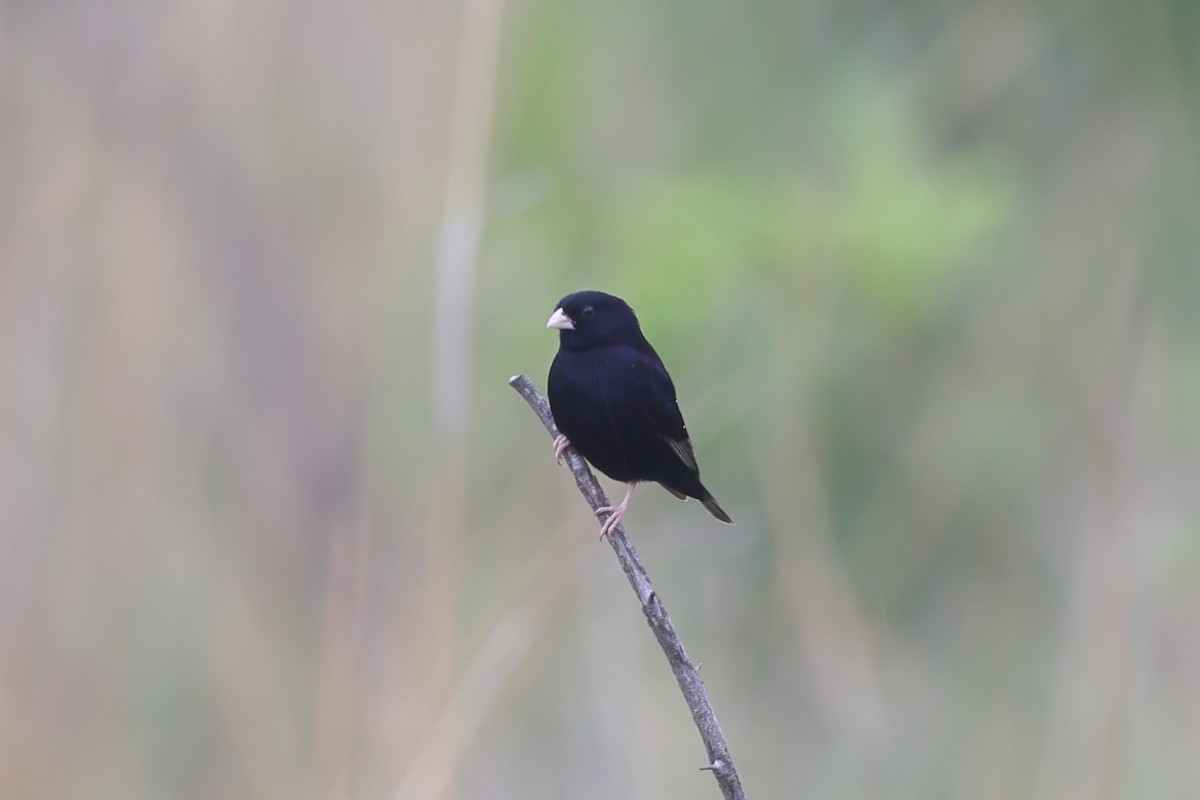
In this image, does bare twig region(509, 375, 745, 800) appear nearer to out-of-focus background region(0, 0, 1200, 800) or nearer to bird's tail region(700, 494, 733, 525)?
out-of-focus background region(0, 0, 1200, 800)

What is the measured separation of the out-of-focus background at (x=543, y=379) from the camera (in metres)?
2.78

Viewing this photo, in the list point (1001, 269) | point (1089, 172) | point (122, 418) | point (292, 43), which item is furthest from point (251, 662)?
point (1089, 172)

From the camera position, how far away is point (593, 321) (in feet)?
8.12

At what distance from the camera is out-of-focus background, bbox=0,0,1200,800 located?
2.78m

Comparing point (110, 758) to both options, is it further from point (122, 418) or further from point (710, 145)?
point (710, 145)

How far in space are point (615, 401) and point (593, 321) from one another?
0.24m

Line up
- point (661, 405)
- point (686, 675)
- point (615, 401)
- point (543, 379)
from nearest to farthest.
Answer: point (686, 675) < point (615, 401) < point (661, 405) < point (543, 379)

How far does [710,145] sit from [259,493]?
1.74 m

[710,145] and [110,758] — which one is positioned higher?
[710,145]

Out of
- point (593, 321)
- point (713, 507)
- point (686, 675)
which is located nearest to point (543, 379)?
point (713, 507)

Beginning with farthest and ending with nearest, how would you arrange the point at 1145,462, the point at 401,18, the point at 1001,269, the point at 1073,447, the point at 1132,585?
the point at 1001,269
the point at 1073,447
the point at 401,18
the point at 1145,462
the point at 1132,585

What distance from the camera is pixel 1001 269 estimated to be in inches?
150

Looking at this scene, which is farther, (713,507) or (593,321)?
(713,507)

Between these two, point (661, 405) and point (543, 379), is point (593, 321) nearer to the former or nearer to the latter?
point (661, 405)
